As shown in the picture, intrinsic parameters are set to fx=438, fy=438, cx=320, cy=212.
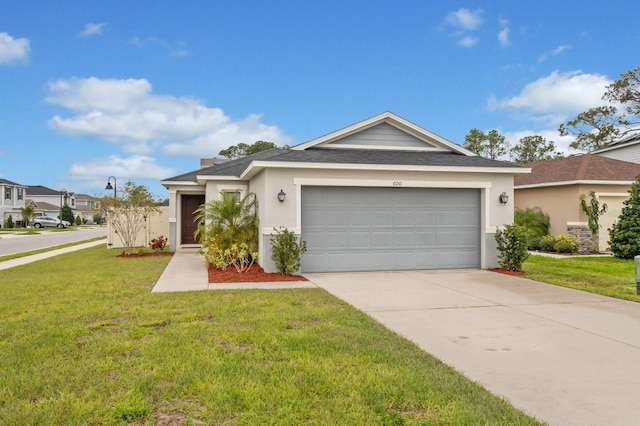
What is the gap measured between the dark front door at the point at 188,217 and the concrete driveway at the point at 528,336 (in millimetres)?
10176

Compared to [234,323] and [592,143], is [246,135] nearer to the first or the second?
[592,143]

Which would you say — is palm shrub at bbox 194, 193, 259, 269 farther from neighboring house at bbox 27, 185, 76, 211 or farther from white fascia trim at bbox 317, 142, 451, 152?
neighboring house at bbox 27, 185, 76, 211

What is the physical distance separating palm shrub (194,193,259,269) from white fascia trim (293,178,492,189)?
1940mm

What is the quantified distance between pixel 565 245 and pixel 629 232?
214 centimetres

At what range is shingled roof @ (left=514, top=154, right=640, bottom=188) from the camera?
1702 cm

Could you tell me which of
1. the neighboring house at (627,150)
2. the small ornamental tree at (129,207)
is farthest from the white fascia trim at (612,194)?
the small ornamental tree at (129,207)

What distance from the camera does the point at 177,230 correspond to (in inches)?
703

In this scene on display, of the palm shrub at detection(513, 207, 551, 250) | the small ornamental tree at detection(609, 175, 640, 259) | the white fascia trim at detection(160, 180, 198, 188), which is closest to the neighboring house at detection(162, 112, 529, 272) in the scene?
the small ornamental tree at detection(609, 175, 640, 259)

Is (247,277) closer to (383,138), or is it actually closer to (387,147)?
(387,147)

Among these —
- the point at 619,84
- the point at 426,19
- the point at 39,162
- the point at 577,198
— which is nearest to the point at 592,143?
the point at 619,84

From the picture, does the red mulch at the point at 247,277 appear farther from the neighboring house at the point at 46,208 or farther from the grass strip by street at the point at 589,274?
the neighboring house at the point at 46,208

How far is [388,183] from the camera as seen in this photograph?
11148 mm

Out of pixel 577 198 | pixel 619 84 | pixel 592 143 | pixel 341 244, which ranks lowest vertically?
pixel 341 244

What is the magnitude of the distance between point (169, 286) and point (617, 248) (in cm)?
1435
